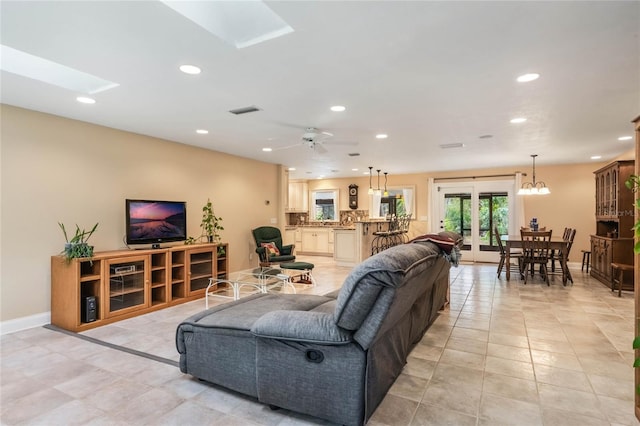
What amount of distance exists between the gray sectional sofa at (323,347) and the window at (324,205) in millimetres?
8493

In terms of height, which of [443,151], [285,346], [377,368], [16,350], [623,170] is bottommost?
[16,350]

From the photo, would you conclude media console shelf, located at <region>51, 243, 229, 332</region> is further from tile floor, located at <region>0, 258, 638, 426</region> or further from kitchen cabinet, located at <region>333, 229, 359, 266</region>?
kitchen cabinet, located at <region>333, 229, 359, 266</region>

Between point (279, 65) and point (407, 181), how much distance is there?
751cm

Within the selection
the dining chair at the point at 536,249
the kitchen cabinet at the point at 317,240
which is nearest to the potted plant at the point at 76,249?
the dining chair at the point at 536,249

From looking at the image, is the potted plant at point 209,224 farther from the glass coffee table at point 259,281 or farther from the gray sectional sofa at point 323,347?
the gray sectional sofa at point 323,347

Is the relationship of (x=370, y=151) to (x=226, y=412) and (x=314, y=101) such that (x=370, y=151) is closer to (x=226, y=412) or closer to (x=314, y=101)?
(x=314, y=101)

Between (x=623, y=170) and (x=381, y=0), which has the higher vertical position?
→ (x=381, y=0)

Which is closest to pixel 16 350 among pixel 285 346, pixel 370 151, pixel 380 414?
pixel 285 346

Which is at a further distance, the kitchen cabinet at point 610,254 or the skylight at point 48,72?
the kitchen cabinet at point 610,254

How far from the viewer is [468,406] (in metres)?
2.20

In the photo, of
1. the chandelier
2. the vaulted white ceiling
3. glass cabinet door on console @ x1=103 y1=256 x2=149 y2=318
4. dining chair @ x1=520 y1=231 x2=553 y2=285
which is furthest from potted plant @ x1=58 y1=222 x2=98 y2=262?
the chandelier

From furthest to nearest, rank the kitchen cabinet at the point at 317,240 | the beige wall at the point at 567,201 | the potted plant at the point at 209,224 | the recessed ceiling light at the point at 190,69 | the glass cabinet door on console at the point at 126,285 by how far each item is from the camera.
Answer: the kitchen cabinet at the point at 317,240 → the beige wall at the point at 567,201 → the potted plant at the point at 209,224 → the glass cabinet door on console at the point at 126,285 → the recessed ceiling light at the point at 190,69

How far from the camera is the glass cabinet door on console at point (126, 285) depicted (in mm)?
3980

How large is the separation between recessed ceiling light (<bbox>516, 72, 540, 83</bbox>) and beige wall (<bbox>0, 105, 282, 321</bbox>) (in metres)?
4.84
